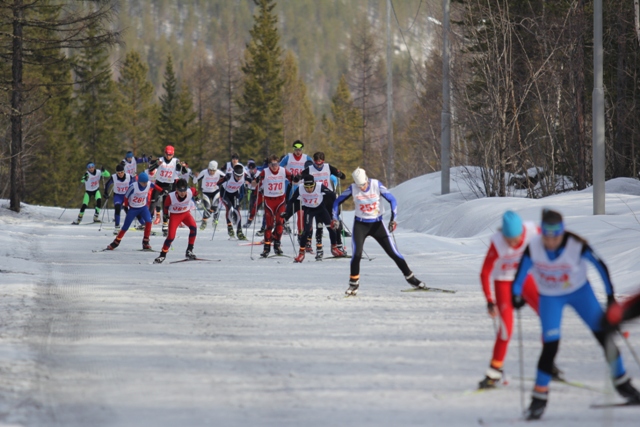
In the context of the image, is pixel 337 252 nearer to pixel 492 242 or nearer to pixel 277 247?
pixel 277 247

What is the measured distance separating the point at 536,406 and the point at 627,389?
77cm

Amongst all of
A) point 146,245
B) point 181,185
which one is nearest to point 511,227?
point 181,185

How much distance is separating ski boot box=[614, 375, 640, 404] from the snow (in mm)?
126

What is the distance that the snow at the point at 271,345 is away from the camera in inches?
258

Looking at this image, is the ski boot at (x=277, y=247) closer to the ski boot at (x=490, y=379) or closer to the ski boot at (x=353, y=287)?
the ski boot at (x=353, y=287)

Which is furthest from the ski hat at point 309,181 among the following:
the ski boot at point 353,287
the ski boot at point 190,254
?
the ski boot at point 353,287

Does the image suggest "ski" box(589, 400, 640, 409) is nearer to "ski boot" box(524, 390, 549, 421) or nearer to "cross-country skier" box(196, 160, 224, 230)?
"ski boot" box(524, 390, 549, 421)

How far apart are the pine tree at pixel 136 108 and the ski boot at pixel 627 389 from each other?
228 ft

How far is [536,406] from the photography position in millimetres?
6293

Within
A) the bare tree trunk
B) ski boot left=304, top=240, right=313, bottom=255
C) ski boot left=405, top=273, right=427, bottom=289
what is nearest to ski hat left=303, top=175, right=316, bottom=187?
ski boot left=304, top=240, right=313, bottom=255

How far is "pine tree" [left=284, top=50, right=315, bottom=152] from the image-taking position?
9138 cm

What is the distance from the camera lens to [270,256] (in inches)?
740

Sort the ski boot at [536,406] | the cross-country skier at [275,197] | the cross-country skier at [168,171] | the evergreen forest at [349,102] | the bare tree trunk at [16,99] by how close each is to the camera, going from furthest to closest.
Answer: the bare tree trunk at [16,99] < the cross-country skier at [168,171] < the evergreen forest at [349,102] < the cross-country skier at [275,197] < the ski boot at [536,406]

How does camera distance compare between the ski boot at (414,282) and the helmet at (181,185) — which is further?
the helmet at (181,185)
